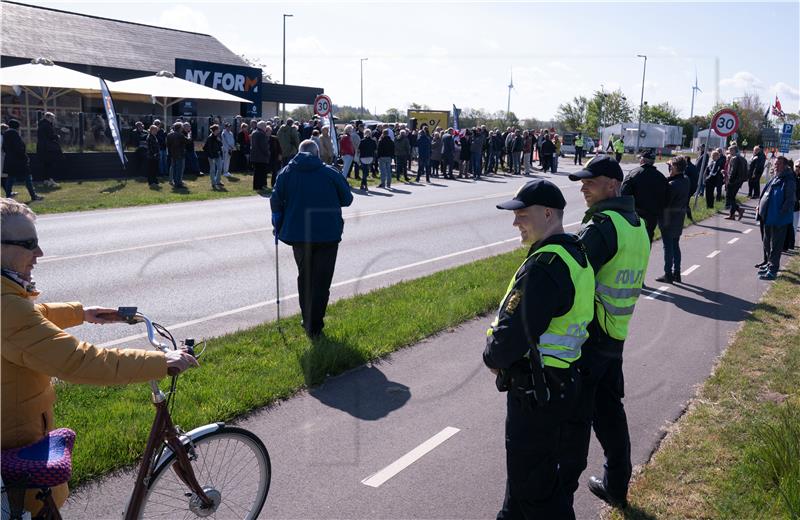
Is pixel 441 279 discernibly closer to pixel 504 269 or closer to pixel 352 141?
pixel 504 269

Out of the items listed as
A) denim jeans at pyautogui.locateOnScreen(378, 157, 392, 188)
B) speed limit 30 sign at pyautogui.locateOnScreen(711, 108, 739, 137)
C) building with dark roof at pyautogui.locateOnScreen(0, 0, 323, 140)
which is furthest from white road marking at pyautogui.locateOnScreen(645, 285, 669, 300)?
building with dark roof at pyautogui.locateOnScreen(0, 0, 323, 140)

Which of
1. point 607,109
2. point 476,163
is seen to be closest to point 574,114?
point 607,109

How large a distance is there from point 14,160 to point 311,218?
43.7 feet

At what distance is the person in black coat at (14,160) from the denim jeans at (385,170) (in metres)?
10.8

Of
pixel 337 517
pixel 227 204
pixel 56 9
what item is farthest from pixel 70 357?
pixel 56 9

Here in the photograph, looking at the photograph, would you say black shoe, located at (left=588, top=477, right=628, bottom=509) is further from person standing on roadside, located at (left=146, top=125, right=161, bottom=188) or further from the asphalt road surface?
person standing on roadside, located at (left=146, top=125, right=161, bottom=188)

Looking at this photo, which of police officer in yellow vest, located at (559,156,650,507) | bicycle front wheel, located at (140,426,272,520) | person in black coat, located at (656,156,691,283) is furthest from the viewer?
person in black coat, located at (656,156,691,283)

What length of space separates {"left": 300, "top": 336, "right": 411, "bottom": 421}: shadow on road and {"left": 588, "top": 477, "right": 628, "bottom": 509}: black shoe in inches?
68.6

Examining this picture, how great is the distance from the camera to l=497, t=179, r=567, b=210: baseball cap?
137 inches

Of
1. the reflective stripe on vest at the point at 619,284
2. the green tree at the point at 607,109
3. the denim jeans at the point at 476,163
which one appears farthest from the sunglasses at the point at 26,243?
the green tree at the point at 607,109

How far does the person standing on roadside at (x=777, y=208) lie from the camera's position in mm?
11703

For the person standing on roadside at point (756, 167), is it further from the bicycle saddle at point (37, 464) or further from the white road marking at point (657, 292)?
the bicycle saddle at point (37, 464)

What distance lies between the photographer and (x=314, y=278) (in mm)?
7371

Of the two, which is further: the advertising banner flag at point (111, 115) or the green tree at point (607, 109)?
the green tree at point (607, 109)
